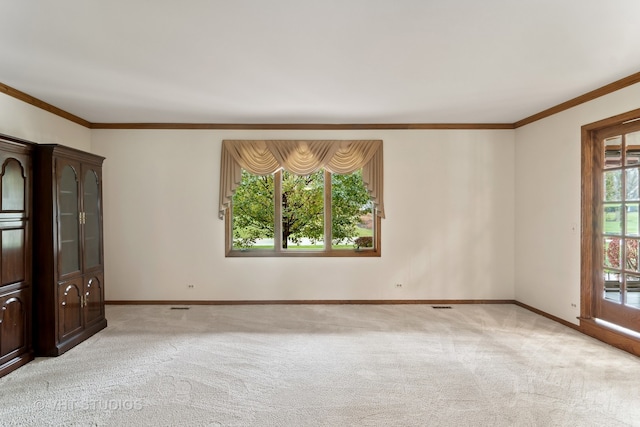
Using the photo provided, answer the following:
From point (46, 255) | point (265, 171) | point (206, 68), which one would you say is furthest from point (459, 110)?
point (46, 255)

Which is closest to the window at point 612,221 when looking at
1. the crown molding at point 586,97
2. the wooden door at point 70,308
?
the crown molding at point 586,97

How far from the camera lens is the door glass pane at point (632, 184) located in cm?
371

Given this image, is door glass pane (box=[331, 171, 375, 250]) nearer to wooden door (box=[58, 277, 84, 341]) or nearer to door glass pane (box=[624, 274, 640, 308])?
door glass pane (box=[624, 274, 640, 308])

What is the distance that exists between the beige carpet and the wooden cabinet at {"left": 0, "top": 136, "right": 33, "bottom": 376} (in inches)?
9.7

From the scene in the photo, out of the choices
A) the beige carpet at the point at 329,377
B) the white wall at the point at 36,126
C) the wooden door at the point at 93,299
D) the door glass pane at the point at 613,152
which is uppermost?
the white wall at the point at 36,126

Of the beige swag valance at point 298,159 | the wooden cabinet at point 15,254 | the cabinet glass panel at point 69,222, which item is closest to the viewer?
the wooden cabinet at point 15,254

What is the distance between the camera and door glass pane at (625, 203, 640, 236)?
3707 millimetres

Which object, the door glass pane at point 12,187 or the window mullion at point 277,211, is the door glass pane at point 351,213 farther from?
the door glass pane at point 12,187

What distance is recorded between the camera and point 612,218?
3.99 meters

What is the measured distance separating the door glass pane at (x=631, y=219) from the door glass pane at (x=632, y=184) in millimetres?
87

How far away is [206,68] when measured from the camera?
3340 millimetres

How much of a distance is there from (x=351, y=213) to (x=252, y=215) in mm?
1604

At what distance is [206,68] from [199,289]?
346cm

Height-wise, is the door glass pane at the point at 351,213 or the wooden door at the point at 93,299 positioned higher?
the door glass pane at the point at 351,213
